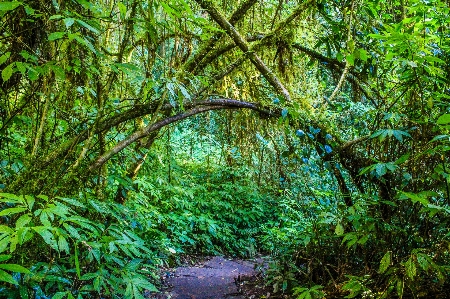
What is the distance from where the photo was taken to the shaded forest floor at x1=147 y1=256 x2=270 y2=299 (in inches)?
184

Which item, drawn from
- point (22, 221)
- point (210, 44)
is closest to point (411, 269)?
point (22, 221)

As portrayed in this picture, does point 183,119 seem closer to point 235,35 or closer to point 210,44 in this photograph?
point 235,35

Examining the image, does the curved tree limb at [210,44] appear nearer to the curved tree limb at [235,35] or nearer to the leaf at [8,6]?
the curved tree limb at [235,35]

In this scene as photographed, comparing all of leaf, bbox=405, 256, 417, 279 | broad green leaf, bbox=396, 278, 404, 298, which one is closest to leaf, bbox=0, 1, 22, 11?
leaf, bbox=405, 256, 417, 279

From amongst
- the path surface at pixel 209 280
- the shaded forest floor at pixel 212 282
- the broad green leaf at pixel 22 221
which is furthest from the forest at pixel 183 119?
the path surface at pixel 209 280

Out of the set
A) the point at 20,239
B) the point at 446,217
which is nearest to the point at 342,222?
the point at 446,217

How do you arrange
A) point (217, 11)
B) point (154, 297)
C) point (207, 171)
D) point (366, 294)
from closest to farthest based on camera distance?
1. point (366, 294)
2. point (217, 11)
3. point (154, 297)
4. point (207, 171)

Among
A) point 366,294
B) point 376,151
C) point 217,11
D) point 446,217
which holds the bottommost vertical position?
point 366,294

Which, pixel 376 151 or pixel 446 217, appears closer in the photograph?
pixel 446 217

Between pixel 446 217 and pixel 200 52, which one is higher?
pixel 200 52

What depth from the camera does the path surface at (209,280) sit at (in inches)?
188

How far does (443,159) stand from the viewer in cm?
275

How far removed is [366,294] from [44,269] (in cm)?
244

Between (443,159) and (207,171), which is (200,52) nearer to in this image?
(443,159)
